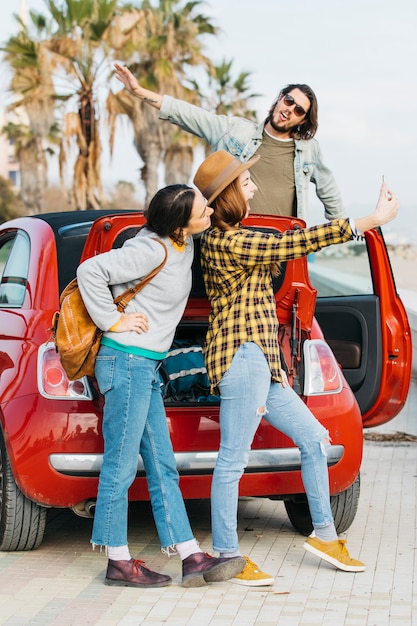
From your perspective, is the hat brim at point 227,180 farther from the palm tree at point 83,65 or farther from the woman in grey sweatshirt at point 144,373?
the palm tree at point 83,65

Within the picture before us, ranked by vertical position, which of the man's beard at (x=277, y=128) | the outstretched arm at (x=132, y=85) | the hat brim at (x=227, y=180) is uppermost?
the outstretched arm at (x=132, y=85)

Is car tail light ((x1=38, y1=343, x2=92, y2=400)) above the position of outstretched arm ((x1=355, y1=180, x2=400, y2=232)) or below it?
below

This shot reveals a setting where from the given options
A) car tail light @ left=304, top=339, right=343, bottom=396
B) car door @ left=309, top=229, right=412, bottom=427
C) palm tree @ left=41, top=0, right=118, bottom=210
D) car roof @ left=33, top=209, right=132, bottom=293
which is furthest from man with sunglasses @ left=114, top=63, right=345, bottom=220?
palm tree @ left=41, top=0, right=118, bottom=210

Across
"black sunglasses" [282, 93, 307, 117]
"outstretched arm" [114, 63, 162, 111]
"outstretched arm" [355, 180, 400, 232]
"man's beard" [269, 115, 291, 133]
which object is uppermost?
"outstretched arm" [114, 63, 162, 111]

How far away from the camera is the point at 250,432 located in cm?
459

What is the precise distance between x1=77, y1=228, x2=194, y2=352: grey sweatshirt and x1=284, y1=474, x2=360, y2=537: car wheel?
4.07ft

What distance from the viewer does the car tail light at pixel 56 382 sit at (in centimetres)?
480

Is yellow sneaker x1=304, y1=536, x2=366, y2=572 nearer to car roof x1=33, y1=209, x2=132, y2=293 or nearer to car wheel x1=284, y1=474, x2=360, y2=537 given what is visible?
car wheel x1=284, y1=474, x2=360, y2=537

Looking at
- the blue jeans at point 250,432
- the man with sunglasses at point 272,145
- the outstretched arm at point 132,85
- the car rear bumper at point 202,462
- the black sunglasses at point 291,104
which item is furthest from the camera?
the man with sunglasses at point 272,145

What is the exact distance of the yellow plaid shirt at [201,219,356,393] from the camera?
174 inches

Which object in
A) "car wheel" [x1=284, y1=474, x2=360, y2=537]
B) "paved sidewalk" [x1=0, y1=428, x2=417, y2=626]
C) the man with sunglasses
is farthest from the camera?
the man with sunglasses

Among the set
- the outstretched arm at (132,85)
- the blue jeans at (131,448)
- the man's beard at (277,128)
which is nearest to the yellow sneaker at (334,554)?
the blue jeans at (131,448)

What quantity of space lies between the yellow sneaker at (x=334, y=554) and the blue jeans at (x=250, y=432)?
8cm

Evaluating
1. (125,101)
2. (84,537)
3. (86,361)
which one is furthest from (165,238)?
(125,101)
